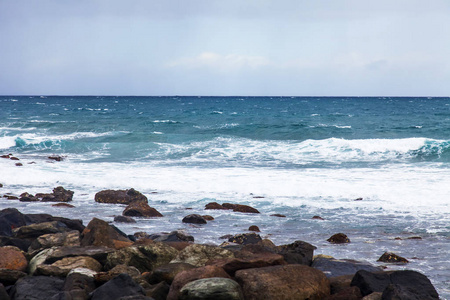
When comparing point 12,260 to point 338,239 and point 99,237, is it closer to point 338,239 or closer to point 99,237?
point 99,237

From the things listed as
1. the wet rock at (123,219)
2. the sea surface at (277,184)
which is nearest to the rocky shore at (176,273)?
the sea surface at (277,184)

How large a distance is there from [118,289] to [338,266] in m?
3.16

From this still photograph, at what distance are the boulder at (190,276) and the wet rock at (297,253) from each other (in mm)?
1505

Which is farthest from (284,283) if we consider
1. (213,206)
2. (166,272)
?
(213,206)

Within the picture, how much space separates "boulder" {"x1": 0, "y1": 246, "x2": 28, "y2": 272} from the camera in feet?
19.9

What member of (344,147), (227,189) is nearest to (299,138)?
(344,147)

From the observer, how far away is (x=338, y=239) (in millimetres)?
8867

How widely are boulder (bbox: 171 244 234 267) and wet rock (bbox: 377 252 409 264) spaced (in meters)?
2.74

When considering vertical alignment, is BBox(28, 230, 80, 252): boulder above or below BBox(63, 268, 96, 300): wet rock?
below

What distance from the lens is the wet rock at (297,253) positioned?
6.70 m

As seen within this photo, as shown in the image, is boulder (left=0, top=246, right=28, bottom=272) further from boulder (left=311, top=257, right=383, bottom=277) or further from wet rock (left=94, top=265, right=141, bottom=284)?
boulder (left=311, top=257, right=383, bottom=277)

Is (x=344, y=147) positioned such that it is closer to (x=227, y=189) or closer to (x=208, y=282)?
(x=227, y=189)

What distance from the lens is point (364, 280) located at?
17.8 feet

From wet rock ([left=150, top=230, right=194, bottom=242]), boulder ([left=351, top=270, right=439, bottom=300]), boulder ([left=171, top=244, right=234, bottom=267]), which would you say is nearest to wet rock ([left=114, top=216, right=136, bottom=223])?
wet rock ([left=150, top=230, right=194, bottom=242])
